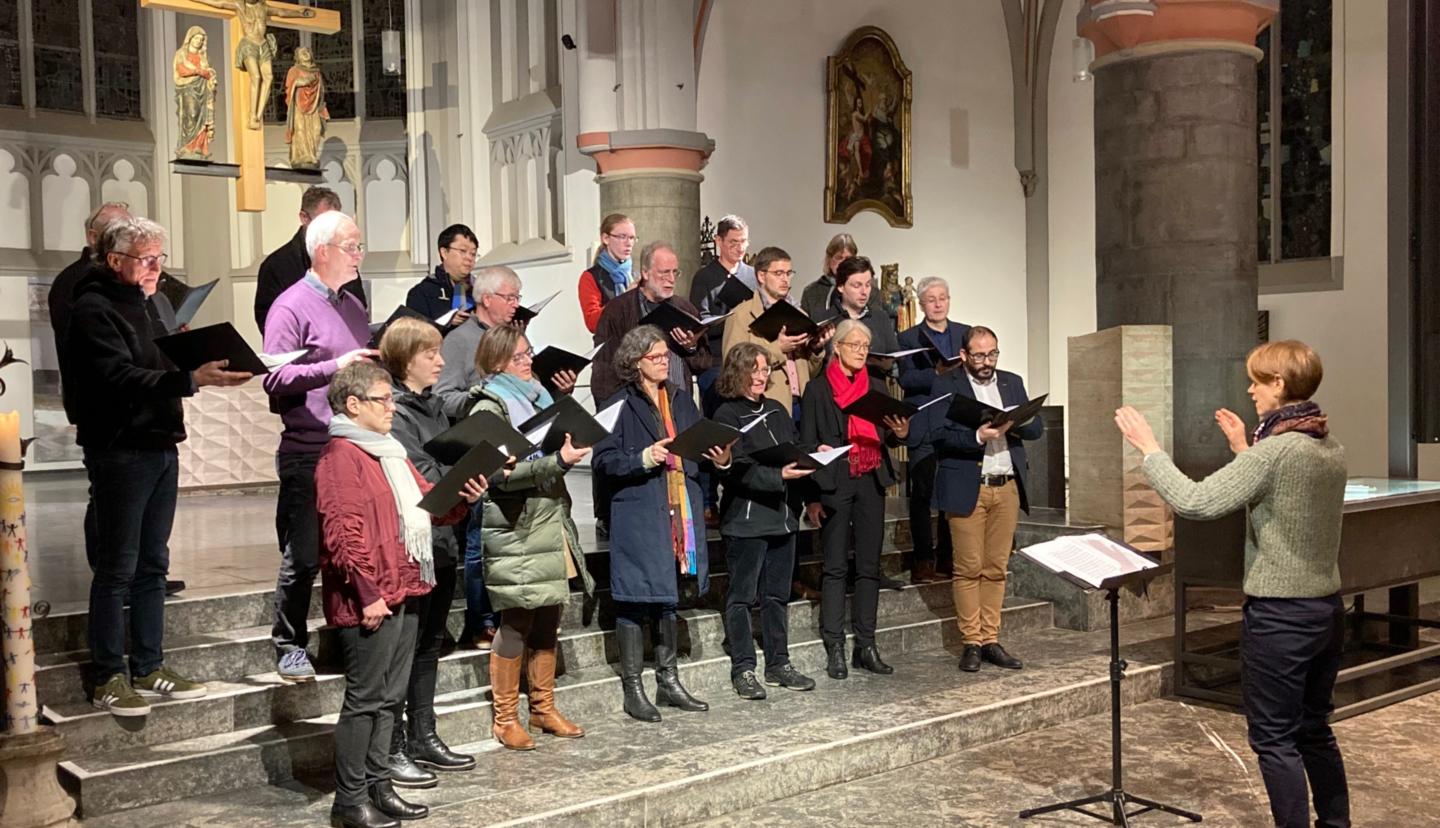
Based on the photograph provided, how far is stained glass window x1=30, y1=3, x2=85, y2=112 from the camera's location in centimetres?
1197

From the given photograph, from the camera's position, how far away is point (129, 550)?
177 inches

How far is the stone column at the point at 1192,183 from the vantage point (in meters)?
7.68

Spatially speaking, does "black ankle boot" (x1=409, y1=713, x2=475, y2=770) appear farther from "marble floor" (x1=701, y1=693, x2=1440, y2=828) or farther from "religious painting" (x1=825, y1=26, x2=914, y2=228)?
A: "religious painting" (x1=825, y1=26, x2=914, y2=228)

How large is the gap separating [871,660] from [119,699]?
3158mm

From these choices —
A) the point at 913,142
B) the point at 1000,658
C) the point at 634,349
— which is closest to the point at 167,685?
the point at 634,349

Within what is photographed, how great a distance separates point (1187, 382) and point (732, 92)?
5.02 metres

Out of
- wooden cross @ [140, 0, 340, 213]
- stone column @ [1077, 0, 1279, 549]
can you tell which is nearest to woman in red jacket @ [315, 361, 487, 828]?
stone column @ [1077, 0, 1279, 549]

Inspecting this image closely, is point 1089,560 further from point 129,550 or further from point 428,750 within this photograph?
point 129,550

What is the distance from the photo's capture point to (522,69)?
11609 millimetres

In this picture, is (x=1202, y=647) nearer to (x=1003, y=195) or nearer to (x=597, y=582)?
(x=597, y=582)

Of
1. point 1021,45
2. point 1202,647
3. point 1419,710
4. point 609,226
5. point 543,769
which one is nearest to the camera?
point 543,769

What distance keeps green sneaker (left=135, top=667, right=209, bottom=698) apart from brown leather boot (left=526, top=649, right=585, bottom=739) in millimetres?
1169

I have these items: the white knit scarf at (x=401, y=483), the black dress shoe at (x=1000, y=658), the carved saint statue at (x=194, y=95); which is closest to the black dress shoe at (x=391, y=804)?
the white knit scarf at (x=401, y=483)

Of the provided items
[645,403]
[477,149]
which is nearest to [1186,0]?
[645,403]
